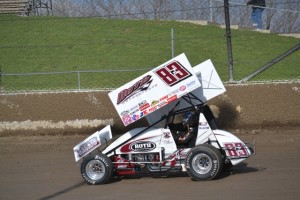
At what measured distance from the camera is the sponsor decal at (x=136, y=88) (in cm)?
1020

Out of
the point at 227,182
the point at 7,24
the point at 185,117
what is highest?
the point at 7,24

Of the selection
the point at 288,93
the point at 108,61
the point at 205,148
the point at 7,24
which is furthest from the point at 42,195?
the point at 7,24

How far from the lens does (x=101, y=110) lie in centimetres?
1532

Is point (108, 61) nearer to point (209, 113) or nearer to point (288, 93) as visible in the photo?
point (288, 93)

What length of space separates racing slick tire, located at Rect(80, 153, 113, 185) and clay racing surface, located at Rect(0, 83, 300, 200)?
155mm

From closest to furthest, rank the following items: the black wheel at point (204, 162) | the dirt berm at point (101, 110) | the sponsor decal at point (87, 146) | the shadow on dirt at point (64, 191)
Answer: the shadow on dirt at point (64, 191), the black wheel at point (204, 162), the sponsor decal at point (87, 146), the dirt berm at point (101, 110)

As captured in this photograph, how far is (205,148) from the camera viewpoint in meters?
9.84

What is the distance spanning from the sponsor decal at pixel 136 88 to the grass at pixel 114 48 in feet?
24.5

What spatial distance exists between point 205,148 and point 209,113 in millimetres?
966

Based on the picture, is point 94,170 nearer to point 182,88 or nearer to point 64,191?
point 64,191

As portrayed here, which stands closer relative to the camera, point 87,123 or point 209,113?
point 209,113

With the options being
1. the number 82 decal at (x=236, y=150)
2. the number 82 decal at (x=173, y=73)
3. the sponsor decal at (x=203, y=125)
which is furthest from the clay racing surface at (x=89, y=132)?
the number 82 decal at (x=173, y=73)

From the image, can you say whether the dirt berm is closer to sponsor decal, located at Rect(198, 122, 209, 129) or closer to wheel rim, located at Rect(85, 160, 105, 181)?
wheel rim, located at Rect(85, 160, 105, 181)

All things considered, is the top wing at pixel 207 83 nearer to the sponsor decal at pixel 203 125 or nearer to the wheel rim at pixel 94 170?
the sponsor decal at pixel 203 125
